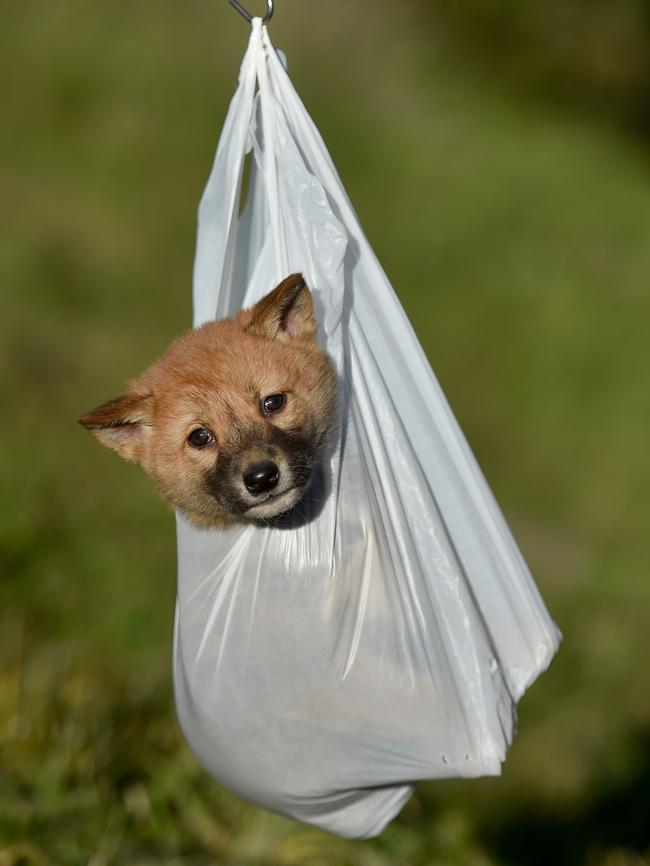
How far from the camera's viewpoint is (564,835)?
4918mm

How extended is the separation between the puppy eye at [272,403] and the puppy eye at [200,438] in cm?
16

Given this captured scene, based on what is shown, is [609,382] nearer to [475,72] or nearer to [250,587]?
[475,72]

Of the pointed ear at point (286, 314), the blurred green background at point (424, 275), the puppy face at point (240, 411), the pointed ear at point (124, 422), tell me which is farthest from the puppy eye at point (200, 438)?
the blurred green background at point (424, 275)

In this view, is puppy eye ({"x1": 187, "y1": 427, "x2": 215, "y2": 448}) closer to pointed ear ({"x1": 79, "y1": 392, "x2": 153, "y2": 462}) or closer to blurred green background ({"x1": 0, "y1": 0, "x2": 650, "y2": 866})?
pointed ear ({"x1": 79, "y1": 392, "x2": 153, "y2": 462})

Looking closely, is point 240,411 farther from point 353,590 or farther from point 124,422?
point 353,590

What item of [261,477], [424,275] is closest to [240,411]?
[261,477]

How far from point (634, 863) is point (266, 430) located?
8.86 ft

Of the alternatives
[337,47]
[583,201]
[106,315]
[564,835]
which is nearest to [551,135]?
[583,201]

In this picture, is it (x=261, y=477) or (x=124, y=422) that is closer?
(x=261, y=477)

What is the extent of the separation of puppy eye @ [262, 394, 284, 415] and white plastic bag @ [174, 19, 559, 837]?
167 mm

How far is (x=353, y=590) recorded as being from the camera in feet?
9.00

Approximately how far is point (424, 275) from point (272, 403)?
5.39 meters

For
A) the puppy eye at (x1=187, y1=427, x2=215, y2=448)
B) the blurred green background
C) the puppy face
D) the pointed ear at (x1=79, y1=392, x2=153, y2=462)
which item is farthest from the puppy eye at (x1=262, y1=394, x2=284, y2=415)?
the blurred green background

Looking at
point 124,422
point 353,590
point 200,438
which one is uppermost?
point 124,422
